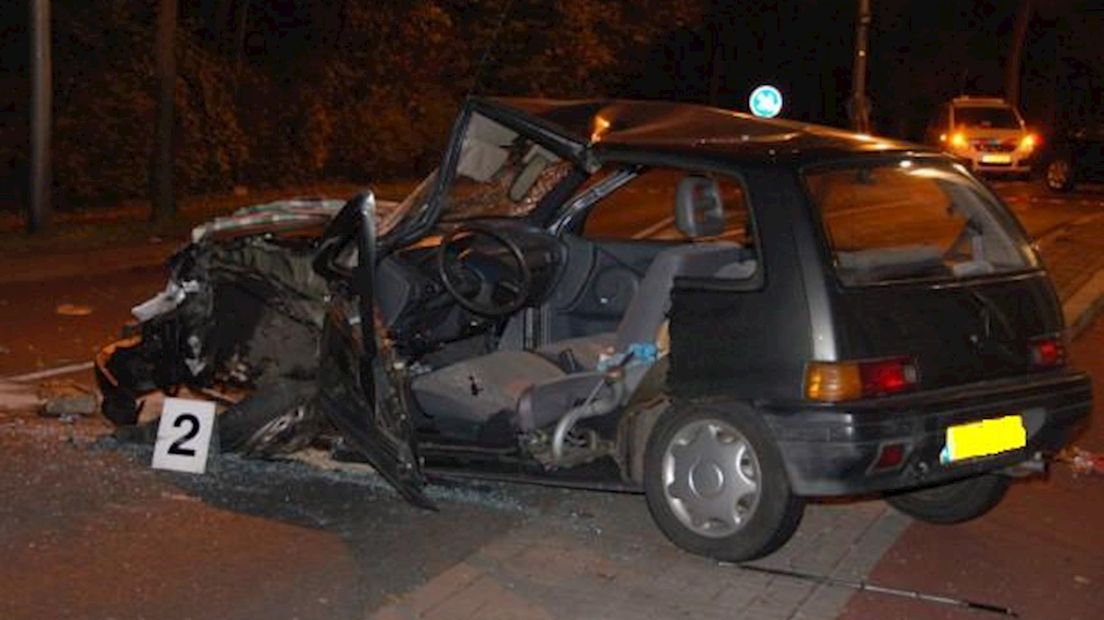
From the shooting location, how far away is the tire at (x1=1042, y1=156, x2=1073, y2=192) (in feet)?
100

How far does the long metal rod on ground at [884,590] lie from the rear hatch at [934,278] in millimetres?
758

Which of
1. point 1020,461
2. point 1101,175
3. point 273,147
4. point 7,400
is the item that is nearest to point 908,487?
point 1020,461

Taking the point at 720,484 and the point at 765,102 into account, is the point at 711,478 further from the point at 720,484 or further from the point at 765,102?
the point at 765,102

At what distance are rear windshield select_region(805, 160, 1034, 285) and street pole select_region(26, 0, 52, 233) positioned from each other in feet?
39.2

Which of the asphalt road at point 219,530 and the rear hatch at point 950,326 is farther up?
the rear hatch at point 950,326

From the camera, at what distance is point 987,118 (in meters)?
33.7

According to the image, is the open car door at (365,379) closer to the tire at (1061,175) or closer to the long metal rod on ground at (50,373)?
the long metal rod on ground at (50,373)

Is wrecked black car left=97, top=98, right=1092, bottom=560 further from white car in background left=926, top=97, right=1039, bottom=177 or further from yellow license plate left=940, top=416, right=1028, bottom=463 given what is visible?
white car in background left=926, top=97, right=1039, bottom=177

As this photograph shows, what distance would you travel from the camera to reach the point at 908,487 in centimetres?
576

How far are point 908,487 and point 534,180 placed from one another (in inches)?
92.5

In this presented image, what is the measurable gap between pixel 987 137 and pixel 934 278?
2826 centimetres

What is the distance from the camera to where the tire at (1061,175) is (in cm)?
3062

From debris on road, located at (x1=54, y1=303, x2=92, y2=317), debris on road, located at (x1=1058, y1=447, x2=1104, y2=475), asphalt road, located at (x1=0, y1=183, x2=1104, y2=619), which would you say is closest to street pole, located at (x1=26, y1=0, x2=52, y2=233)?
debris on road, located at (x1=54, y1=303, x2=92, y2=317)

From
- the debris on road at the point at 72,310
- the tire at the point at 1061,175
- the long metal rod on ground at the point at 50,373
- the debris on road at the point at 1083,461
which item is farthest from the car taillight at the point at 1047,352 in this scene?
the tire at the point at 1061,175
